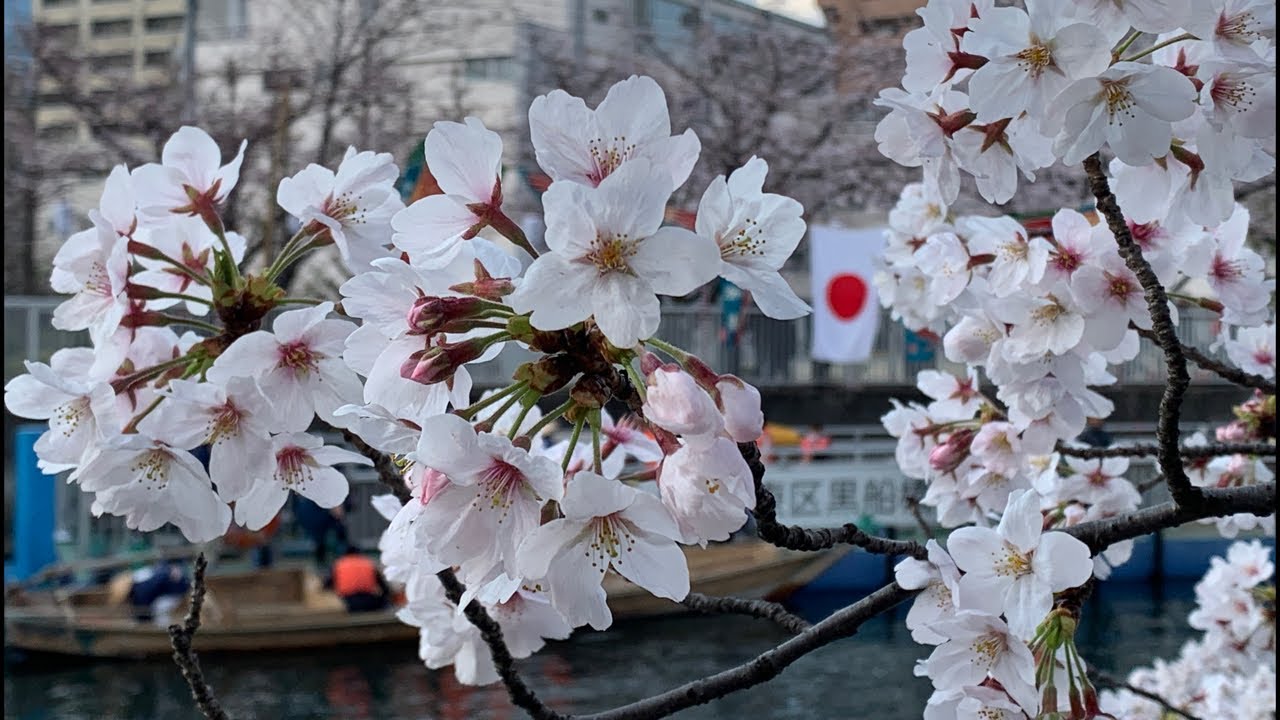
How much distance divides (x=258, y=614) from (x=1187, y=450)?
652 cm

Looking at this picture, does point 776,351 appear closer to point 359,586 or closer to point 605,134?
point 359,586

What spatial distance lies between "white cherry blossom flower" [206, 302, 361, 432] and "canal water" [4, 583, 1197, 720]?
4.71 m

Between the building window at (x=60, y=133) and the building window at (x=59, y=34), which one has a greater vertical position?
the building window at (x=59, y=34)

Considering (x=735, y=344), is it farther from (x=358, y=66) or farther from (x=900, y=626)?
(x=358, y=66)

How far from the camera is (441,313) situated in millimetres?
590

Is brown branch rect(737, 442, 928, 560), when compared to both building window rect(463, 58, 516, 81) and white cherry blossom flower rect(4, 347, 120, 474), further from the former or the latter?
building window rect(463, 58, 516, 81)

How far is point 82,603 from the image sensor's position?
23.9 ft

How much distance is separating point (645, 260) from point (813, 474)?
7.34 meters

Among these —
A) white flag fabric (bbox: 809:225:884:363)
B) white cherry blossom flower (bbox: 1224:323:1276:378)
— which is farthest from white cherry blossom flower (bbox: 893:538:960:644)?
white flag fabric (bbox: 809:225:884:363)

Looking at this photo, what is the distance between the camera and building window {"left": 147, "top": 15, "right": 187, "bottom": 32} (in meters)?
12.6

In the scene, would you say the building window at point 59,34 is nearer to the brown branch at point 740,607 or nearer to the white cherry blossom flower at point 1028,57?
the brown branch at point 740,607

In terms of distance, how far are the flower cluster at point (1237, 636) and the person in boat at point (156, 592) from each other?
5.41 metres

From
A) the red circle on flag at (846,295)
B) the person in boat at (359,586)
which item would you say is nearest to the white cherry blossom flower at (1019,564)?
the person in boat at (359,586)

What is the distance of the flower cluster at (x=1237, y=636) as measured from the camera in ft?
7.41
